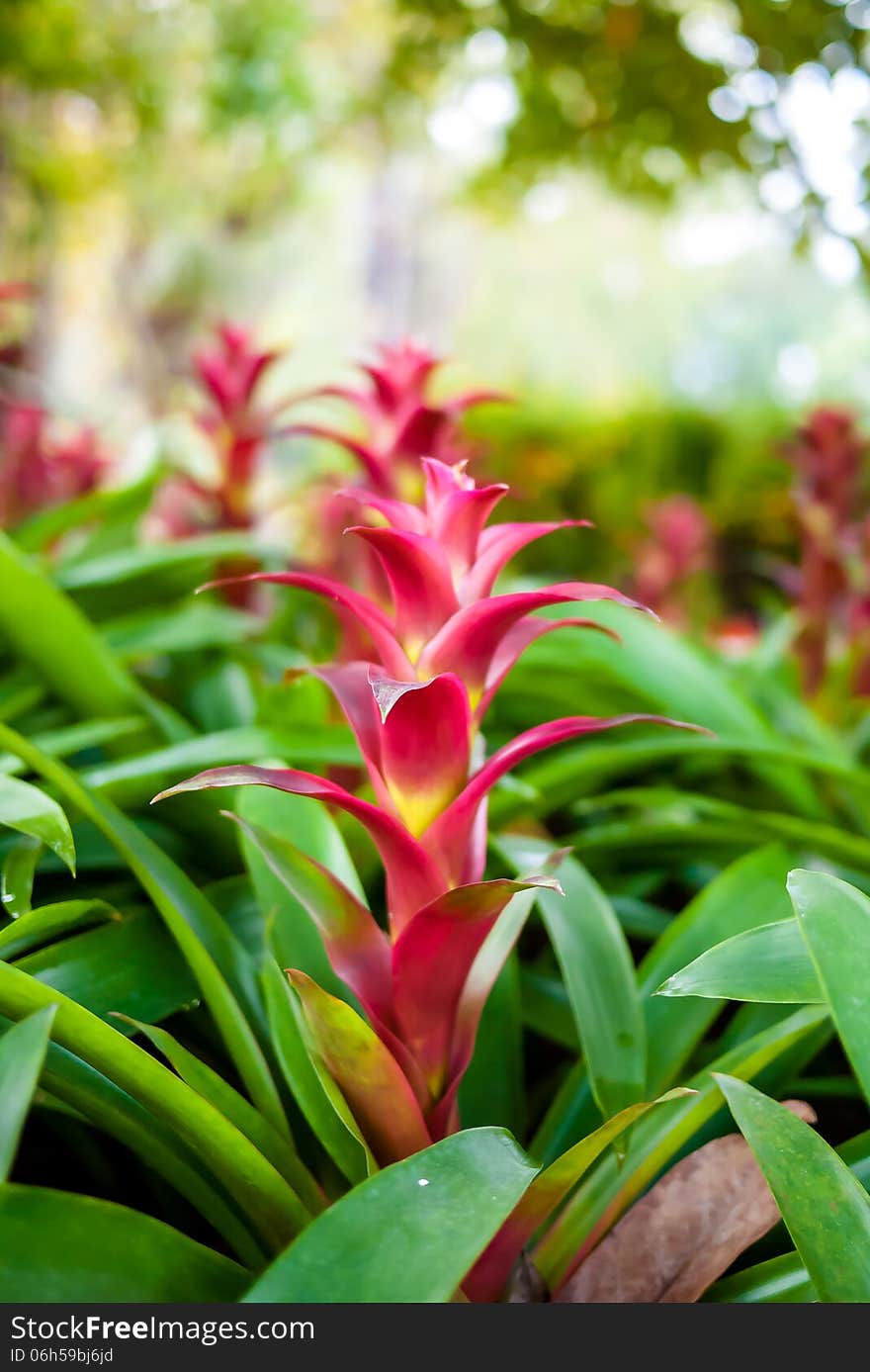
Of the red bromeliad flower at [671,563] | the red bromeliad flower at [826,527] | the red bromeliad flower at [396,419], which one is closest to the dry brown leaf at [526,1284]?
the red bromeliad flower at [396,419]

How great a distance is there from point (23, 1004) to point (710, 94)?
1.99 metres

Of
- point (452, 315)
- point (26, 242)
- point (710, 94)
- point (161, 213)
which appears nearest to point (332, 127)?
point (26, 242)

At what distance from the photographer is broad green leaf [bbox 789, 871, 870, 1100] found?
449 mm

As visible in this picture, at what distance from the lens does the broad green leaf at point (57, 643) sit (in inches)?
33.8

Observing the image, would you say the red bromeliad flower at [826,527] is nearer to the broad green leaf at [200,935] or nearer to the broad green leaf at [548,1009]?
the broad green leaf at [548,1009]

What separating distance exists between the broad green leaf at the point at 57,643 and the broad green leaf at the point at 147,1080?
481 mm

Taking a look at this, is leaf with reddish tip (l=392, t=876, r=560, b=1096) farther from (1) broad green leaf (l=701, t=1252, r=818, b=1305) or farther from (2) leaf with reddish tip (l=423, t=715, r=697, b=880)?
(1) broad green leaf (l=701, t=1252, r=818, b=1305)

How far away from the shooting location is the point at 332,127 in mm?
4098

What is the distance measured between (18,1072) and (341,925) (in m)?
0.16

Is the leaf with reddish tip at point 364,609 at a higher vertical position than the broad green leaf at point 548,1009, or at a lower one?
higher

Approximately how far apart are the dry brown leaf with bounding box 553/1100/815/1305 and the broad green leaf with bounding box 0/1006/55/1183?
0.29m

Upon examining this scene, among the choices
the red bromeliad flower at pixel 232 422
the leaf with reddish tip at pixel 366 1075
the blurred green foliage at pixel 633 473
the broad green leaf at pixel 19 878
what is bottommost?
the leaf with reddish tip at pixel 366 1075

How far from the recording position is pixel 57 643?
0.89 meters

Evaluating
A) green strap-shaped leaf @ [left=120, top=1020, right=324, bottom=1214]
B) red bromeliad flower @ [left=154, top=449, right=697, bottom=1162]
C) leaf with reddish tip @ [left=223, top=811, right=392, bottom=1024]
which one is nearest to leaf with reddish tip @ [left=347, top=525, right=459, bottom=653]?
red bromeliad flower @ [left=154, top=449, right=697, bottom=1162]
